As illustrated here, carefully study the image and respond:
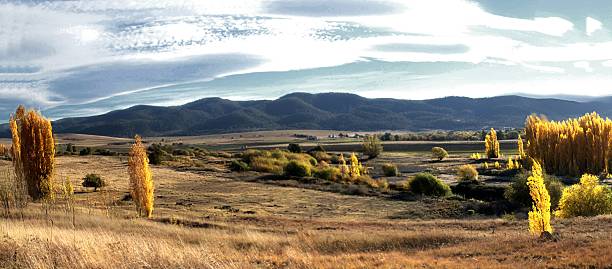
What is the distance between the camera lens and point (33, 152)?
3484 centimetres

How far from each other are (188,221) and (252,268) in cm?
1663

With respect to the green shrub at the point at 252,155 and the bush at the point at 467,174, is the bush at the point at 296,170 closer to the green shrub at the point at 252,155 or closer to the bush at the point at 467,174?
the green shrub at the point at 252,155

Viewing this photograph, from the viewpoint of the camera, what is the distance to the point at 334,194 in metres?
57.3

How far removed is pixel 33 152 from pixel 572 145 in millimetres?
79687

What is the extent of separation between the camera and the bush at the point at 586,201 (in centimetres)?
3712

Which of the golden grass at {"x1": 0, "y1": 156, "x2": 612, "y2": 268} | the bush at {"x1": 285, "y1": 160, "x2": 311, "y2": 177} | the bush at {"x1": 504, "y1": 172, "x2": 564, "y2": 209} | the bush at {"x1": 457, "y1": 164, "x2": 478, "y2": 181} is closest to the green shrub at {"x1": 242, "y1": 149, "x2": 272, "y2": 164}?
the bush at {"x1": 285, "y1": 160, "x2": 311, "y2": 177}

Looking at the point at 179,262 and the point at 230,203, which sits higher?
the point at 179,262

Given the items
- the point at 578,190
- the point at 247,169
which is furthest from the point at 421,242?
the point at 247,169

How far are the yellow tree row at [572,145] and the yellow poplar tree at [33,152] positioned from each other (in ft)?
253

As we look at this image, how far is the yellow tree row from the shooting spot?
8275 cm

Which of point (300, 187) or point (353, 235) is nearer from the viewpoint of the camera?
point (353, 235)

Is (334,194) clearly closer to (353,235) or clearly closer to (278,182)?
(278,182)

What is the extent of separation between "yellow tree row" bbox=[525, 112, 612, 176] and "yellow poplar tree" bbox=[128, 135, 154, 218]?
7319 cm

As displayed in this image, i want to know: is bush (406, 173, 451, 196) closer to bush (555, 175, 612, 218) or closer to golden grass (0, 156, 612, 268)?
golden grass (0, 156, 612, 268)
